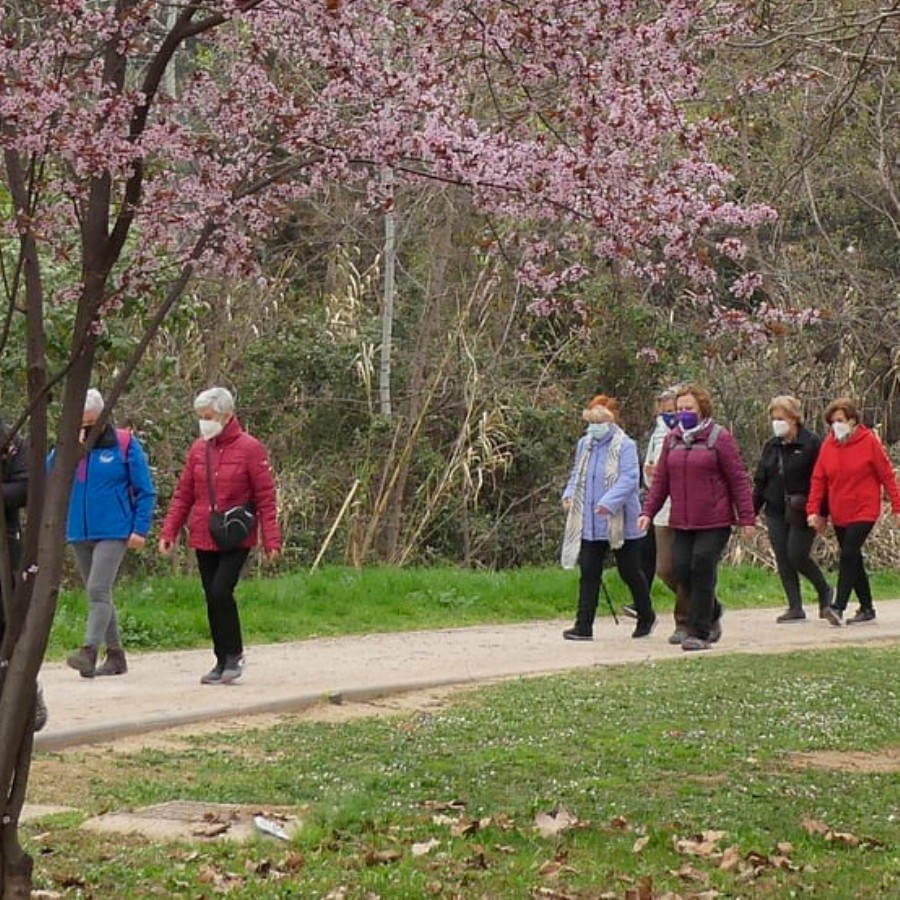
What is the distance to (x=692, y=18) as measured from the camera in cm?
696

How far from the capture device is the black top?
17688 mm

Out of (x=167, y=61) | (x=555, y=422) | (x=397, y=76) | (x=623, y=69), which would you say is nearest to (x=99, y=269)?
(x=167, y=61)

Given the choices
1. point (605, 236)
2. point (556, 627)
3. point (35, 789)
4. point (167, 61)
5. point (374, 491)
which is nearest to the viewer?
point (167, 61)

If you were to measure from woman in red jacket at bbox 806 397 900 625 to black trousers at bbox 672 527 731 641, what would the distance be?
2.36 metres

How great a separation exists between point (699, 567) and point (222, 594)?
4.14 metres

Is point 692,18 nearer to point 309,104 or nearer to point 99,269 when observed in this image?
point 309,104

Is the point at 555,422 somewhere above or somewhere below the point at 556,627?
above

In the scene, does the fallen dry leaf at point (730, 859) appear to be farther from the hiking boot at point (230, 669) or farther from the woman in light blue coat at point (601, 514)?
the woman in light blue coat at point (601, 514)

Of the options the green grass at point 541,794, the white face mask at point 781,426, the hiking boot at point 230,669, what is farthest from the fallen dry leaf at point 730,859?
the white face mask at point 781,426

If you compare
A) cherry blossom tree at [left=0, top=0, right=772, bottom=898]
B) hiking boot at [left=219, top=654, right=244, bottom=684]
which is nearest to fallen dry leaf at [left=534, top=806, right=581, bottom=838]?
cherry blossom tree at [left=0, top=0, right=772, bottom=898]

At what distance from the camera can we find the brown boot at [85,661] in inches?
513

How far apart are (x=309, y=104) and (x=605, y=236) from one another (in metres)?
1.16

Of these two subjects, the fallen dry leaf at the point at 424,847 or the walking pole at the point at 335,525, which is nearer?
the fallen dry leaf at the point at 424,847

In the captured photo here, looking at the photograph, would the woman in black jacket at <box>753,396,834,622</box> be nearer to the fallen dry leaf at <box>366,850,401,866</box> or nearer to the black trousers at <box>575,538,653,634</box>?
the black trousers at <box>575,538,653,634</box>
